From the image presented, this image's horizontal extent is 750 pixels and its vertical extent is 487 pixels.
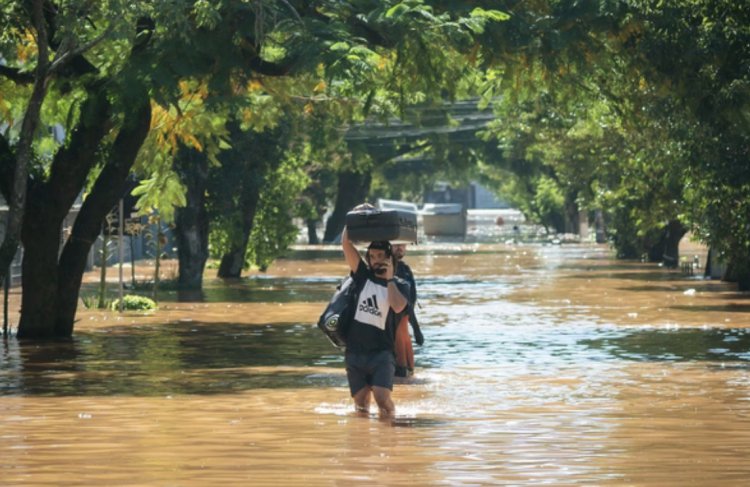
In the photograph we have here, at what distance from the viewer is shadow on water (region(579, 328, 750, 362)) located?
22828 mm

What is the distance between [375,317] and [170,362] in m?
7.95

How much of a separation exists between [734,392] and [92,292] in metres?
25.1

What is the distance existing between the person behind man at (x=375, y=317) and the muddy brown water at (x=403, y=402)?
18.7 inches

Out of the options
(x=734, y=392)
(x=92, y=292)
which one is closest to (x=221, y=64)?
(x=734, y=392)

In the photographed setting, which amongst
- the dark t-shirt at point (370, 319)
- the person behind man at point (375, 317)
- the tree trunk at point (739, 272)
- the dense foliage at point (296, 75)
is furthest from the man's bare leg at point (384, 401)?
the tree trunk at point (739, 272)

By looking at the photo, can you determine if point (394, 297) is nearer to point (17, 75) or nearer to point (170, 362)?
point (170, 362)

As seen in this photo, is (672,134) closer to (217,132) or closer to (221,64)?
(217,132)

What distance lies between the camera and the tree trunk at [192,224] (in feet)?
138

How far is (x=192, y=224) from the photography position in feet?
139

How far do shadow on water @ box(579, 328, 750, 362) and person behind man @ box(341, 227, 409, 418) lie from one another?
26.6 feet

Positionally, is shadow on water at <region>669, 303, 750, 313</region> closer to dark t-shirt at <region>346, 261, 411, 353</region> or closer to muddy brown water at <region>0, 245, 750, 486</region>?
muddy brown water at <region>0, 245, 750, 486</region>

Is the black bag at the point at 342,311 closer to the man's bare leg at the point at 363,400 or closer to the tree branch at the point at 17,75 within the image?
the man's bare leg at the point at 363,400

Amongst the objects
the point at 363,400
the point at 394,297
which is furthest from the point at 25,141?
the point at 394,297

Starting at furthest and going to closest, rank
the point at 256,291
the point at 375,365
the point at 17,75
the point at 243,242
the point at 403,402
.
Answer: the point at 243,242, the point at 256,291, the point at 17,75, the point at 403,402, the point at 375,365
